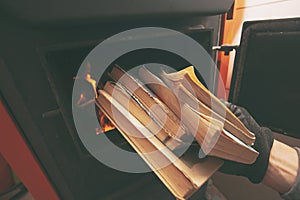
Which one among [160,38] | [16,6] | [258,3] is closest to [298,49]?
[160,38]

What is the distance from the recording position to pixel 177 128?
32 cm

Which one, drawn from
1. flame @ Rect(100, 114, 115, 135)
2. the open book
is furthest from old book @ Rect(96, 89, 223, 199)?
flame @ Rect(100, 114, 115, 135)

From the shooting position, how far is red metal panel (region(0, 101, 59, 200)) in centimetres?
36

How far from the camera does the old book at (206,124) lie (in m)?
0.27

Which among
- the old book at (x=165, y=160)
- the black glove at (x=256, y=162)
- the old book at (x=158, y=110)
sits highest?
the old book at (x=158, y=110)

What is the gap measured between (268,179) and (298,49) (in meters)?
0.36

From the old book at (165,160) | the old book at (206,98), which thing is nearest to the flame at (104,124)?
the old book at (165,160)

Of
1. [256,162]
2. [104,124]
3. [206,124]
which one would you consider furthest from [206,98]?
[104,124]

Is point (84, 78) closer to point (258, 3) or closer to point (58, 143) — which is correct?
point (58, 143)

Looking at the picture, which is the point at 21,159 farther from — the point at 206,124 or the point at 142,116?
the point at 206,124

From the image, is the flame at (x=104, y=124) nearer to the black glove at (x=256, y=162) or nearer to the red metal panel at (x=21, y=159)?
the red metal panel at (x=21, y=159)

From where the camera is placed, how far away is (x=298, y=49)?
521 millimetres

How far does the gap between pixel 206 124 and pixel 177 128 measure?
6 cm

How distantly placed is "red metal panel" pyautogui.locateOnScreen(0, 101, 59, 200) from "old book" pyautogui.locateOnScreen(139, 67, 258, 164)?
0.94ft
